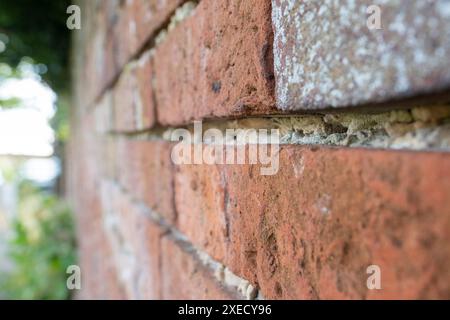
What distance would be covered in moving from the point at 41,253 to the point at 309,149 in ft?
13.9

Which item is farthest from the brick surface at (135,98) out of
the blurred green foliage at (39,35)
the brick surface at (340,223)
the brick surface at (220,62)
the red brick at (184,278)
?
the blurred green foliage at (39,35)

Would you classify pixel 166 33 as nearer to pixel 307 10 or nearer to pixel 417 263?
pixel 307 10

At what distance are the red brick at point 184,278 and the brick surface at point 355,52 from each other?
31 cm

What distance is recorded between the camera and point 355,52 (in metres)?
0.30

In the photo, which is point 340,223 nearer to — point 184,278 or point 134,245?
point 184,278

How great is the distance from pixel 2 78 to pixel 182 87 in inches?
254

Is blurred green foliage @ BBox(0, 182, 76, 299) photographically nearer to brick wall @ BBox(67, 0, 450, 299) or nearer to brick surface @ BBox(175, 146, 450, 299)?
brick wall @ BBox(67, 0, 450, 299)

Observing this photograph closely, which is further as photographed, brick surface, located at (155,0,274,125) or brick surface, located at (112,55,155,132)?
brick surface, located at (112,55,155,132)

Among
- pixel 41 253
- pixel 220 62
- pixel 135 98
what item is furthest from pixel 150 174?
pixel 41 253

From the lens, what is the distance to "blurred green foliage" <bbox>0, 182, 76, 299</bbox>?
3.77 m

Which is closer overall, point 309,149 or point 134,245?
point 309,149

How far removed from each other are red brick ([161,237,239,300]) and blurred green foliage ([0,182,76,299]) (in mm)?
3121

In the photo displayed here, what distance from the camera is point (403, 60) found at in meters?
0.26

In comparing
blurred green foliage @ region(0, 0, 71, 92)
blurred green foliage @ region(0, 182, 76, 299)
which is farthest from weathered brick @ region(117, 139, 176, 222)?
blurred green foliage @ region(0, 0, 71, 92)
